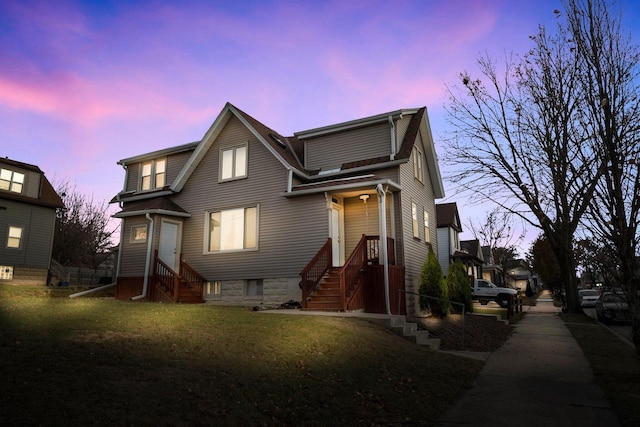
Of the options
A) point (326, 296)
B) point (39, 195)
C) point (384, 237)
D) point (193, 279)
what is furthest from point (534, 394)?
point (39, 195)

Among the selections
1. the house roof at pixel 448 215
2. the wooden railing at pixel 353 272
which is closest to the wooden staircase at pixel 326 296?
the wooden railing at pixel 353 272

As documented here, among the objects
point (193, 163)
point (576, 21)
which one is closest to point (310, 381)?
point (576, 21)

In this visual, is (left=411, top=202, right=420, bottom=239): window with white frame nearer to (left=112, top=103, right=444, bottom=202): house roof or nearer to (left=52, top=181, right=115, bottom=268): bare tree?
(left=112, top=103, right=444, bottom=202): house roof

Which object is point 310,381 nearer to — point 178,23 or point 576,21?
point 576,21

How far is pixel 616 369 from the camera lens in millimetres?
8945

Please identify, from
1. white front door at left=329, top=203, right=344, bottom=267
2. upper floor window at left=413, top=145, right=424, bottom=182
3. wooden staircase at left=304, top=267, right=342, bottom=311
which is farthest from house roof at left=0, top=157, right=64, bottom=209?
upper floor window at left=413, top=145, right=424, bottom=182

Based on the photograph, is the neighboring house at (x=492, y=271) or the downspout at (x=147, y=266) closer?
the downspout at (x=147, y=266)

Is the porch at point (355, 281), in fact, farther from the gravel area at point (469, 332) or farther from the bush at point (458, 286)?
the bush at point (458, 286)

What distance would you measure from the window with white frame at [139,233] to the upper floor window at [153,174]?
2.65 metres

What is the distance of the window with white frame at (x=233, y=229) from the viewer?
1681 cm

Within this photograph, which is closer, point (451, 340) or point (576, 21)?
point (576, 21)

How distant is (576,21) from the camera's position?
8430 mm

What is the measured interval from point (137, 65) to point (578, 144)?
13.9 m

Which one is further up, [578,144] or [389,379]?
[578,144]
